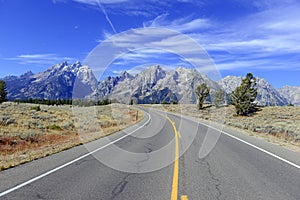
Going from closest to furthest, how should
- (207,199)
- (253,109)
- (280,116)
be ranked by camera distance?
(207,199), (280,116), (253,109)

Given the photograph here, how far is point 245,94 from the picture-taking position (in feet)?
174

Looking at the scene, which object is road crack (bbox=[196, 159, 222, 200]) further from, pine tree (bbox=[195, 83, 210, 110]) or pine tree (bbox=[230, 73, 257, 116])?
pine tree (bbox=[195, 83, 210, 110])

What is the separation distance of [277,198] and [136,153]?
21.9 feet

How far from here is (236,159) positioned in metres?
9.99

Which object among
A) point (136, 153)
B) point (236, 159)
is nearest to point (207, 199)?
point (236, 159)

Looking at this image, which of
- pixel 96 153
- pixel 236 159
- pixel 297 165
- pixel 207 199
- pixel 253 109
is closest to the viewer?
pixel 207 199

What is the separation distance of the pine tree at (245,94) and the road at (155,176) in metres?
44.1

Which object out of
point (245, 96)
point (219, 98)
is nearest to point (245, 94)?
point (245, 96)

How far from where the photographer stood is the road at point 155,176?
593 cm

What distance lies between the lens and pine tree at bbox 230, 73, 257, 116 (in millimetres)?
52750

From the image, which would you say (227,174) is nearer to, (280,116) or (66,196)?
(66,196)

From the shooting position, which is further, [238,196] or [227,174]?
[227,174]

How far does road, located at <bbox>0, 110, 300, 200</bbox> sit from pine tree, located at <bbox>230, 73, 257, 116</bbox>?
44110mm

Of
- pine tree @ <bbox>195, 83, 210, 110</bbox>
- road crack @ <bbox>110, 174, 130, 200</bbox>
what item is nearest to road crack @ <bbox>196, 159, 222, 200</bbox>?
road crack @ <bbox>110, 174, 130, 200</bbox>
